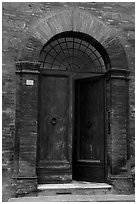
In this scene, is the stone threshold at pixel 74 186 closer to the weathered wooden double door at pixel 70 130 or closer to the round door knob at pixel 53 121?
the weathered wooden double door at pixel 70 130

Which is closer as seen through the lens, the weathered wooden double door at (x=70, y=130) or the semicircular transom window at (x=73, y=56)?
the weathered wooden double door at (x=70, y=130)

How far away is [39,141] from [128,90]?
2.66 m

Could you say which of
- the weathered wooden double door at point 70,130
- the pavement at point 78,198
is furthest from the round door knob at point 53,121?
the pavement at point 78,198

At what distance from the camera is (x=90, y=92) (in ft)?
26.3

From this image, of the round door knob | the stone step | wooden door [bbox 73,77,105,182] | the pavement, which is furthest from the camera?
wooden door [bbox 73,77,105,182]

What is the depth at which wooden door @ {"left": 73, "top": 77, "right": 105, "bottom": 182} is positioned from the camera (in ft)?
25.1

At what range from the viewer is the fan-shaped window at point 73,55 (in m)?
7.73

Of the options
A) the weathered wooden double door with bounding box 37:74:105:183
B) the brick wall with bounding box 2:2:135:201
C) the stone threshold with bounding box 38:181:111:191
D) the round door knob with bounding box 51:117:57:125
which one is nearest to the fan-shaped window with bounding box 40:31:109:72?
the weathered wooden double door with bounding box 37:74:105:183

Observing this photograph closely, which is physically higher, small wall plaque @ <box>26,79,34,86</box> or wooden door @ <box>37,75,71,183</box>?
small wall plaque @ <box>26,79,34,86</box>

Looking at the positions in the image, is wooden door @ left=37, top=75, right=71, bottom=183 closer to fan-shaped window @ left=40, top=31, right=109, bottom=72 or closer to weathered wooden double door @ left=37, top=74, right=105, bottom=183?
weathered wooden double door @ left=37, top=74, right=105, bottom=183

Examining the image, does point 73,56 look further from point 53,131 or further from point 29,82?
point 53,131

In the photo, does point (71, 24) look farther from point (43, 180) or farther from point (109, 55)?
point (43, 180)

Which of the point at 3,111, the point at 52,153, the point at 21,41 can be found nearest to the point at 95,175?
the point at 52,153

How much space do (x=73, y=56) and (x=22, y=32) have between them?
1.54 metres
